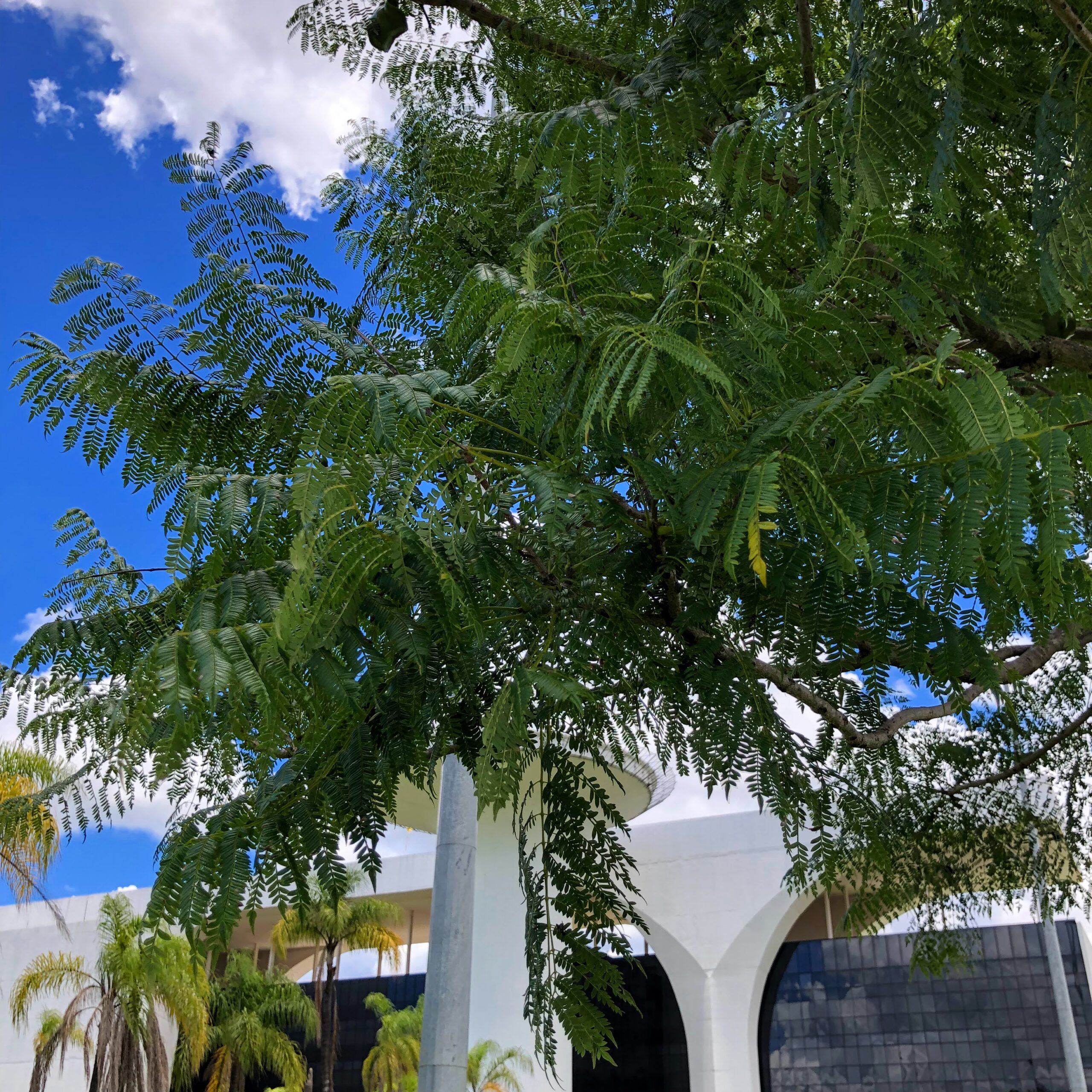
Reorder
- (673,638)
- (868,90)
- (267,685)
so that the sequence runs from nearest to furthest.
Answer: (267,685)
(868,90)
(673,638)

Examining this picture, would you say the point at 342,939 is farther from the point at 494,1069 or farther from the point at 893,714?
the point at 893,714

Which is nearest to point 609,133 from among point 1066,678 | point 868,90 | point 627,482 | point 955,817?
point 868,90

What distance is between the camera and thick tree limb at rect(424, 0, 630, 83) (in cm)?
467

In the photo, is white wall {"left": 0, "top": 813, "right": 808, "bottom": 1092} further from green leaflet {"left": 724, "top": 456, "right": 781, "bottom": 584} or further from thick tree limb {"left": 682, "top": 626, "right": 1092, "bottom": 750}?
green leaflet {"left": 724, "top": 456, "right": 781, "bottom": 584}

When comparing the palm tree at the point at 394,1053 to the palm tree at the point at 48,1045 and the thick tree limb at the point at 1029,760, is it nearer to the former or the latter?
the palm tree at the point at 48,1045

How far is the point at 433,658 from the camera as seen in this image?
10.8 ft

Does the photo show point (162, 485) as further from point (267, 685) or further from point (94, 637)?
point (267, 685)

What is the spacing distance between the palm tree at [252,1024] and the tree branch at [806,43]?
1060 inches

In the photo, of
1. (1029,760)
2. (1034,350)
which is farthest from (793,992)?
(1034,350)

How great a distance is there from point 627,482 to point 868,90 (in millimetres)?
1208

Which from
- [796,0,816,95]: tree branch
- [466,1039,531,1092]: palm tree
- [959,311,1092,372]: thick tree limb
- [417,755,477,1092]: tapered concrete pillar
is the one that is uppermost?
[796,0,816,95]: tree branch

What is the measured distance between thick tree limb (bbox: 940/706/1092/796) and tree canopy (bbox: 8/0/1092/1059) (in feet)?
6.67

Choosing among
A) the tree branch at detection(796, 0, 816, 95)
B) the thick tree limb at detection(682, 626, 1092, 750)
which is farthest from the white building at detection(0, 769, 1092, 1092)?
the tree branch at detection(796, 0, 816, 95)

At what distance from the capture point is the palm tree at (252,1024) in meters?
27.0
